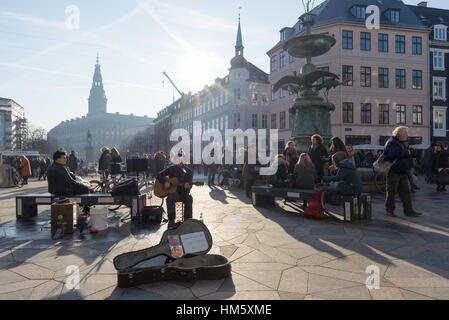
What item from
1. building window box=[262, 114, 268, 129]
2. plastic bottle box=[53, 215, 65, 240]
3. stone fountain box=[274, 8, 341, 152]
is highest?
building window box=[262, 114, 268, 129]

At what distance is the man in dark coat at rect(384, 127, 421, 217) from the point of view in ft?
22.4

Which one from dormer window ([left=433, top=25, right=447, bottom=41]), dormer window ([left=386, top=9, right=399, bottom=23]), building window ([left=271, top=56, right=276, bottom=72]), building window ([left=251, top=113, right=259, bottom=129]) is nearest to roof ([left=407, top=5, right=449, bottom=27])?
dormer window ([left=433, top=25, right=447, bottom=41])

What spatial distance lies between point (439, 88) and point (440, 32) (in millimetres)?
6872

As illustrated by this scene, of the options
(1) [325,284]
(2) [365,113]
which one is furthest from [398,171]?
(2) [365,113]

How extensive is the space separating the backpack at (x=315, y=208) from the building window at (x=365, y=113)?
28942 millimetres

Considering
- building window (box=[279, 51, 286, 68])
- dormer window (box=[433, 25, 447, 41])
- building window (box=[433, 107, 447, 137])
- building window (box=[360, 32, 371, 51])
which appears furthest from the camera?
building window (box=[279, 51, 286, 68])

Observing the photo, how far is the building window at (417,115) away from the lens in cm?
3363

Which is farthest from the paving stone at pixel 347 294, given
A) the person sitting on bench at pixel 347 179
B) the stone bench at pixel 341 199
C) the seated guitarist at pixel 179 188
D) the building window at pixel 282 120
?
the building window at pixel 282 120

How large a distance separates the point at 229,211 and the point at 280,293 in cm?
489

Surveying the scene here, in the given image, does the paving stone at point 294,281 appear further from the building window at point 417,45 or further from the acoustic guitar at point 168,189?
the building window at point 417,45

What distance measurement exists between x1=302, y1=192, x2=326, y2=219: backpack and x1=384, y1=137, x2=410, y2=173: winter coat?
6.00 feet

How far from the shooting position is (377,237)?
5172mm

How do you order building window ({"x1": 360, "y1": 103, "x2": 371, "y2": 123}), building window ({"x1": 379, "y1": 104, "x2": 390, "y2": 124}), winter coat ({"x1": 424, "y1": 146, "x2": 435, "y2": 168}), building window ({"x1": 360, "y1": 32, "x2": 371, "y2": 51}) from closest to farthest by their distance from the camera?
winter coat ({"x1": 424, "y1": 146, "x2": 435, "y2": 168})
building window ({"x1": 360, "y1": 103, "x2": 371, "y2": 123})
building window ({"x1": 360, "y1": 32, "x2": 371, "y2": 51})
building window ({"x1": 379, "y1": 104, "x2": 390, "y2": 124})

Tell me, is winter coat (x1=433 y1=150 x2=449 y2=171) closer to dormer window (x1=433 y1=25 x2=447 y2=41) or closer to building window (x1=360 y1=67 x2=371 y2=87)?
building window (x1=360 y1=67 x2=371 y2=87)
